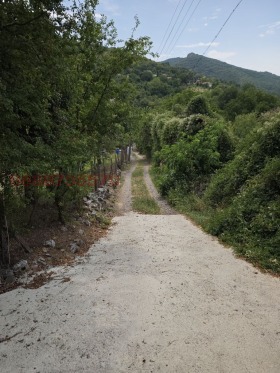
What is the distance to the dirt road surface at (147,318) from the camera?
158 inches

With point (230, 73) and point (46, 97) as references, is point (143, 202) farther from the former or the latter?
point (230, 73)

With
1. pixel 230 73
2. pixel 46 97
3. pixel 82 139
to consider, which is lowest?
pixel 82 139

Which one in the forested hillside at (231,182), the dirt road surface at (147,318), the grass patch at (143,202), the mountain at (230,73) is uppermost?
the mountain at (230,73)

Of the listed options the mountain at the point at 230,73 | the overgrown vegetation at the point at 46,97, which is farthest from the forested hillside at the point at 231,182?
the mountain at the point at 230,73

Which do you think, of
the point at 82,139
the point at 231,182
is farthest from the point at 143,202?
the point at 82,139

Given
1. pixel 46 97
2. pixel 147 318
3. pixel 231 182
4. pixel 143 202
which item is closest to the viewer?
pixel 147 318

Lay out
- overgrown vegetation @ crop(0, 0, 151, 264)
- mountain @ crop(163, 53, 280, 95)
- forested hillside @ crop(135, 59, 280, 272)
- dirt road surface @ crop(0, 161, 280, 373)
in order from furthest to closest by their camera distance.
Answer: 1. mountain @ crop(163, 53, 280, 95)
2. forested hillside @ crop(135, 59, 280, 272)
3. overgrown vegetation @ crop(0, 0, 151, 264)
4. dirt road surface @ crop(0, 161, 280, 373)

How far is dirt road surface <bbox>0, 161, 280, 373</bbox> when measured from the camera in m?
4.01

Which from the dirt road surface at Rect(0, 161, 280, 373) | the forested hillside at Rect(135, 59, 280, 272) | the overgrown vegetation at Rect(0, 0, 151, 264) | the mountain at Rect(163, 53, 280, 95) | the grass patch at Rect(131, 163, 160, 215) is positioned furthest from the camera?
the mountain at Rect(163, 53, 280, 95)

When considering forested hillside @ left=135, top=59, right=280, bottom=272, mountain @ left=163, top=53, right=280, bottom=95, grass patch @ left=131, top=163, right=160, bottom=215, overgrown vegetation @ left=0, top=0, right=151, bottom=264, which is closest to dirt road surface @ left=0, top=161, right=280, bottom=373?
forested hillside @ left=135, top=59, right=280, bottom=272

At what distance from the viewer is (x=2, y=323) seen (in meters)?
5.05

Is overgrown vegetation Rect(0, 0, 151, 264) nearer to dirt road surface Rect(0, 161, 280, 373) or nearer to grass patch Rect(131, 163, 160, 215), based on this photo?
dirt road surface Rect(0, 161, 280, 373)

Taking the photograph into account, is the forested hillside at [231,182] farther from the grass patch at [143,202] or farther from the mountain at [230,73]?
the mountain at [230,73]

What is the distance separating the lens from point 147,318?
16.1 ft
